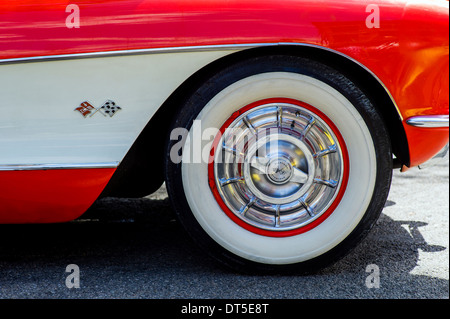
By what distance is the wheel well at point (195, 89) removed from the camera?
212 centimetres

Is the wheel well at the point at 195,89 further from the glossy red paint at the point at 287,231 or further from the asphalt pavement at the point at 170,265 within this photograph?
the asphalt pavement at the point at 170,265

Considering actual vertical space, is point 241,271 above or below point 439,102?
below

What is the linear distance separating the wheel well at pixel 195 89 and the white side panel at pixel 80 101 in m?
0.10

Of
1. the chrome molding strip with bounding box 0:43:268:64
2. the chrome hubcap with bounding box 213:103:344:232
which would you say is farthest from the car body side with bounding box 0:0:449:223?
the chrome hubcap with bounding box 213:103:344:232

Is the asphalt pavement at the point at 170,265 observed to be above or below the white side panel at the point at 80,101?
below

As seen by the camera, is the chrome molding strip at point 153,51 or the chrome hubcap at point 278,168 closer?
the chrome molding strip at point 153,51

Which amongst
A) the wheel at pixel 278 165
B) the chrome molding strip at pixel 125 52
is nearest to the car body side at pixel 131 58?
the chrome molding strip at pixel 125 52

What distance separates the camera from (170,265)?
2.31 meters

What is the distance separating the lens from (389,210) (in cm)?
317
